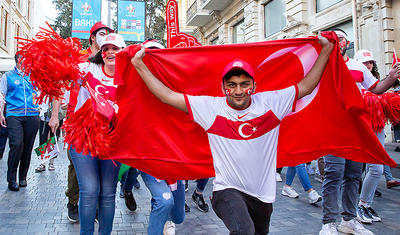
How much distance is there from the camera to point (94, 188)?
3.08 metres

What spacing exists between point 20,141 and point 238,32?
699 inches

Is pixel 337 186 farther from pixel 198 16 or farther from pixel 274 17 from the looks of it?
pixel 198 16

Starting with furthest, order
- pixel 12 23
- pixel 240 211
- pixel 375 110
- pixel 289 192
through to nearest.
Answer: pixel 12 23 < pixel 289 192 < pixel 375 110 < pixel 240 211

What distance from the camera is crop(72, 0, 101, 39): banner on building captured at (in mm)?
15752

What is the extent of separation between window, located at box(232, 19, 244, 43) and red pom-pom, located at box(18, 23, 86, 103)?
1896 centimetres

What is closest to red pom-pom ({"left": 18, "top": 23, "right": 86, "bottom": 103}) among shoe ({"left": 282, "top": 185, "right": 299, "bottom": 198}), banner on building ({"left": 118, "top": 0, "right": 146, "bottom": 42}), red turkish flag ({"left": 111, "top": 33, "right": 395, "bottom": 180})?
red turkish flag ({"left": 111, "top": 33, "right": 395, "bottom": 180})

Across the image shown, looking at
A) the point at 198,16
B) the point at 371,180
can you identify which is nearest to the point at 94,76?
the point at 371,180

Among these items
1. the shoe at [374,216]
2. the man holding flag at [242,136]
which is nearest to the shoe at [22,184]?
the man holding flag at [242,136]

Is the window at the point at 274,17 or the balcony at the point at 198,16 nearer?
the window at the point at 274,17

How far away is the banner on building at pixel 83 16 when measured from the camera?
15.8 meters

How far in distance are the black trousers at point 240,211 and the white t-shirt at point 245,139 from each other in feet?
0.17

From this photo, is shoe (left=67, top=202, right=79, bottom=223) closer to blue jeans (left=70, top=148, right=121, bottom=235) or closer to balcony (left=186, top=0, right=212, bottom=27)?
blue jeans (left=70, top=148, right=121, bottom=235)

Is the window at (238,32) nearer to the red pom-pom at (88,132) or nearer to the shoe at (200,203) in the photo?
the shoe at (200,203)

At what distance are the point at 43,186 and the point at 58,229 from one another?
8.55 ft
